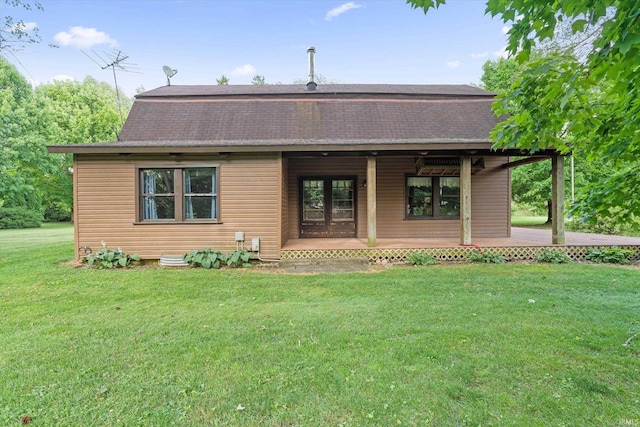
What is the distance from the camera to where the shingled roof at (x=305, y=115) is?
861 centimetres

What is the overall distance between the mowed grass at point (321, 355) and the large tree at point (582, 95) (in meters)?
1.35

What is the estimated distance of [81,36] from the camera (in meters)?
26.8

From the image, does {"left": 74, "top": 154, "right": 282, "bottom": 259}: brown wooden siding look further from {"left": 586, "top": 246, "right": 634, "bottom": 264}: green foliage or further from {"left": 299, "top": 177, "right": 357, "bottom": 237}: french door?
{"left": 586, "top": 246, "right": 634, "bottom": 264}: green foliage

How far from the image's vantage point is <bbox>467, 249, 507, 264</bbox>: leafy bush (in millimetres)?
7070

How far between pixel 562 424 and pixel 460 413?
0.58 metres

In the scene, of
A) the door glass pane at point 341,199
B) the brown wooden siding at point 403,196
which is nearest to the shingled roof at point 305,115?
the brown wooden siding at point 403,196

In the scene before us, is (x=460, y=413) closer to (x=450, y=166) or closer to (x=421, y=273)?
(x=421, y=273)

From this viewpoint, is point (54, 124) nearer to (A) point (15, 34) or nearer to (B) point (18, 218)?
(B) point (18, 218)

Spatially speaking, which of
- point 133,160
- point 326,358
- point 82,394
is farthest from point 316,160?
point 82,394

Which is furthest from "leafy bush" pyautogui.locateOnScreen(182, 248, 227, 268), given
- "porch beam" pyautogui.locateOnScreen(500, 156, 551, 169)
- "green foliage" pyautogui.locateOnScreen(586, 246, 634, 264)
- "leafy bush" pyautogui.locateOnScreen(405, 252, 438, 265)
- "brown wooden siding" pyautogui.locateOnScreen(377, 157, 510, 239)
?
"green foliage" pyautogui.locateOnScreen(586, 246, 634, 264)

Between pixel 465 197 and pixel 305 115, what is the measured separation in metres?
5.08

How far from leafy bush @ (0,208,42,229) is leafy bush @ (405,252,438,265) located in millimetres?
A: 27626

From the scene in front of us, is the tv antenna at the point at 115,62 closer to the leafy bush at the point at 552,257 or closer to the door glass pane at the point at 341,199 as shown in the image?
the door glass pane at the point at 341,199

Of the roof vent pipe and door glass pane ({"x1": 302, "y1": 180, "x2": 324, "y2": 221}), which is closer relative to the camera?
door glass pane ({"x1": 302, "y1": 180, "x2": 324, "y2": 221})
